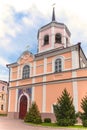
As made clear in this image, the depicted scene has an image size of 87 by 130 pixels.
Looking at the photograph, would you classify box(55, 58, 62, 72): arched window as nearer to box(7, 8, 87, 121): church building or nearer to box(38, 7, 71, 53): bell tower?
box(7, 8, 87, 121): church building

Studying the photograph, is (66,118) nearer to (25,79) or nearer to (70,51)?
(70,51)

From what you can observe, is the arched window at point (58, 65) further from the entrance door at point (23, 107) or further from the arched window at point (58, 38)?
the entrance door at point (23, 107)

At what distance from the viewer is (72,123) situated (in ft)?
51.6

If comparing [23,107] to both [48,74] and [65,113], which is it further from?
[65,113]

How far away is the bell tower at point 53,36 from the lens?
25141mm

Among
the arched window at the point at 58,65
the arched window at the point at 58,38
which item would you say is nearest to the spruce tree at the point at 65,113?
the arched window at the point at 58,65

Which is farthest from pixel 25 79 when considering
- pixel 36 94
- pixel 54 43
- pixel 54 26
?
pixel 54 26

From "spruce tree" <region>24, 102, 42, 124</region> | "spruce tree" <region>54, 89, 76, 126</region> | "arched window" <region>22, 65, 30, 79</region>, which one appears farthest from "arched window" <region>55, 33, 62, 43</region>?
"spruce tree" <region>24, 102, 42, 124</region>

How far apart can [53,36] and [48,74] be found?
6003mm

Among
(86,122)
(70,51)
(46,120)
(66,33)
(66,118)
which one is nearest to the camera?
(86,122)

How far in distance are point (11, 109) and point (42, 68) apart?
7.51 m

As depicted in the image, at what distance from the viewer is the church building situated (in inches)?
787

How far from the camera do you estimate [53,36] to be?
25203mm

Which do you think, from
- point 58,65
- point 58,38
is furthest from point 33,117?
point 58,38
